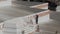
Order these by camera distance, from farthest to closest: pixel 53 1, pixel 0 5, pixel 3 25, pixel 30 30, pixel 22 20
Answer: pixel 53 1
pixel 0 5
pixel 30 30
pixel 22 20
pixel 3 25

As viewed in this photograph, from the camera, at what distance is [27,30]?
1008 millimetres

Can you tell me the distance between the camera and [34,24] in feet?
3.73

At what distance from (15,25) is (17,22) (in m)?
0.03

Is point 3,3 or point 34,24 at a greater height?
point 3,3

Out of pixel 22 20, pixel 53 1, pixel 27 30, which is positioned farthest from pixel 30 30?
pixel 53 1

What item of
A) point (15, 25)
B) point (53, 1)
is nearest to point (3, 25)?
point (15, 25)

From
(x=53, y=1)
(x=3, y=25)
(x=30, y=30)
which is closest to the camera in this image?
(x=3, y=25)

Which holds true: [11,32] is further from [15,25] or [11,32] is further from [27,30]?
[27,30]

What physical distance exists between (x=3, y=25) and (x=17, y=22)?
97 mm

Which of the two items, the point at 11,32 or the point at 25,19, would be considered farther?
the point at 25,19


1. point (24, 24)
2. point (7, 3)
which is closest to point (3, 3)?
point (7, 3)

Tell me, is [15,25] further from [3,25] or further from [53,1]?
[53,1]

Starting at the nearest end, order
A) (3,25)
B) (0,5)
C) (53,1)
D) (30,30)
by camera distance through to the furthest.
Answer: (3,25)
(30,30)
(0,5)
(53,1)

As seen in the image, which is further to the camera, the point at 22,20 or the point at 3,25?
the point at 22,20
